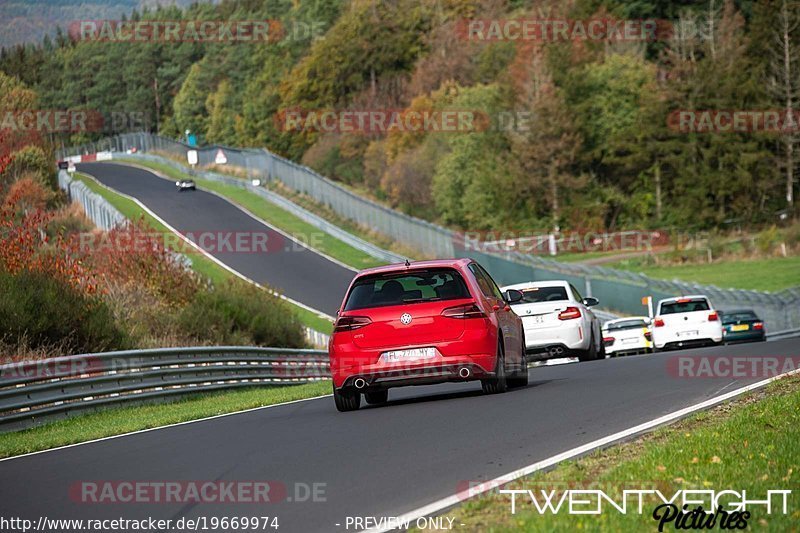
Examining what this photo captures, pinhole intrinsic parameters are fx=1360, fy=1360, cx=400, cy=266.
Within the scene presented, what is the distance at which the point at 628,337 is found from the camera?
124ft

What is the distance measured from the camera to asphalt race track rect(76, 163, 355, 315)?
55875 mm

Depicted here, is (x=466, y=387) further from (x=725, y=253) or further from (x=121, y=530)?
(x=725, y=253)

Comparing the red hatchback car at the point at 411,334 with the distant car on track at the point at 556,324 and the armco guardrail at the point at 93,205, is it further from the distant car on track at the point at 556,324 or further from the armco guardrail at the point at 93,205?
the armco guardrail at the point at 93,205

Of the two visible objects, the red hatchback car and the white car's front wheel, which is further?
the white car's front wheel

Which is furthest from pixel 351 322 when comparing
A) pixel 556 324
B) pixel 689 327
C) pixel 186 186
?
pixel 186 186

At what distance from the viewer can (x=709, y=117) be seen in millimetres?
91625

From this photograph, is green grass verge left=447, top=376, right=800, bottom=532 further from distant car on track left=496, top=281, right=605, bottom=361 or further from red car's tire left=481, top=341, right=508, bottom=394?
distant car on track left=496, top=281, right=605, bottom=361

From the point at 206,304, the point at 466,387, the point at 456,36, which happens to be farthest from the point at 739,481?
the point at 456,36

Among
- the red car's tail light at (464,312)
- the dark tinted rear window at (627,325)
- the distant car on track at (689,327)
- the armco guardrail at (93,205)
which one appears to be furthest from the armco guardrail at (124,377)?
the armco guardrail at (93,205)

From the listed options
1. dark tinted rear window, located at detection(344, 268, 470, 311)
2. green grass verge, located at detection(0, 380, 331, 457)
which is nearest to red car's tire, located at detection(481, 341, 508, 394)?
dark tinted rear window, located at detection(344, 268, 470, 311)

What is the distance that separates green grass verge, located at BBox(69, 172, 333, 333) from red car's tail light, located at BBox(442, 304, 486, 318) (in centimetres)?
2405

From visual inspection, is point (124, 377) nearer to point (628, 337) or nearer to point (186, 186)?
point (628, 337)

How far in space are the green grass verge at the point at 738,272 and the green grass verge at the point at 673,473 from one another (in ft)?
169

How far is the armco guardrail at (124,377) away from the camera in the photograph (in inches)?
721
